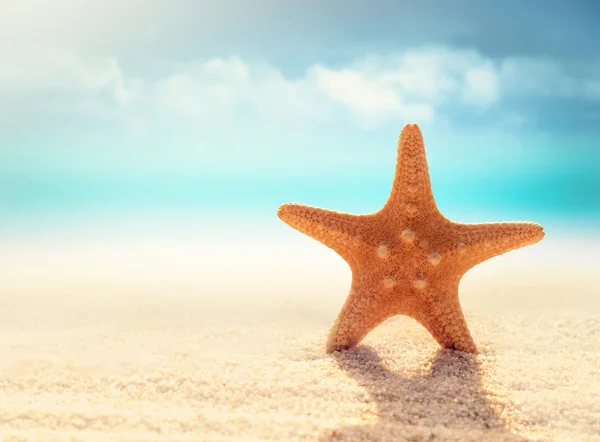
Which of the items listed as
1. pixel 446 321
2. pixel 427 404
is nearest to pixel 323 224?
pixel 446 321

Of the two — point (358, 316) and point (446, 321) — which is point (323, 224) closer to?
point (358, 316)

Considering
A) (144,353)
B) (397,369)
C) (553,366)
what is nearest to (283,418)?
(397,369)

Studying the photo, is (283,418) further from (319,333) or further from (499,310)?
(499,310)

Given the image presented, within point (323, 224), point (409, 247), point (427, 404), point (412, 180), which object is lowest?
point (427, 404)

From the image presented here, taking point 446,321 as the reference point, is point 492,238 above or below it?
above

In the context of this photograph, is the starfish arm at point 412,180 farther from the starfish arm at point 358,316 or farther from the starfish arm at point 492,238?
the starfish arm at point 358,316

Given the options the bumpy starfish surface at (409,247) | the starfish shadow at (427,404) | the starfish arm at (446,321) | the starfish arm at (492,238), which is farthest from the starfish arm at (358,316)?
the starfish arm at (492,238)

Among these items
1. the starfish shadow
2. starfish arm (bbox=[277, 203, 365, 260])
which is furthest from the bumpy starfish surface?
the starfish shadow
